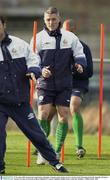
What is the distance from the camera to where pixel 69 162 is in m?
15.8

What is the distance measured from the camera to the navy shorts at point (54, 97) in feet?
49.7

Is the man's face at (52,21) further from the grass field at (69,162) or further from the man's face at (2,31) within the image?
the grass field at (69,162)

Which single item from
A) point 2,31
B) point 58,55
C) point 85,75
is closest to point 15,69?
point 2,31

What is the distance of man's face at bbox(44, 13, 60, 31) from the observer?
14906 millimetres

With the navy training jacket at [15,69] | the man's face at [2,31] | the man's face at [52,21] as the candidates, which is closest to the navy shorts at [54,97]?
the man's face at [52,21]

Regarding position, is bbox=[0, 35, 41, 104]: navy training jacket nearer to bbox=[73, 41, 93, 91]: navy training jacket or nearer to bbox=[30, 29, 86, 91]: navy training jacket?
bbox=[30, 29, 86, 91]: navy training jacket

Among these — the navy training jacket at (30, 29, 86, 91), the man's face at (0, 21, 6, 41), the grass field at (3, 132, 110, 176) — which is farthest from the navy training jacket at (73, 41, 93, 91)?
the man's face at (0, 21, 6, 41)

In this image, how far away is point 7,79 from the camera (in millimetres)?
13828

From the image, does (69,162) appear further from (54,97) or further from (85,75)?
(85,75)

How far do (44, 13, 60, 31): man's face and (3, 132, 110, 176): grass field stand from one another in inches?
71.8

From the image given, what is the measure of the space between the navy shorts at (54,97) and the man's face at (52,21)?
0.84 m

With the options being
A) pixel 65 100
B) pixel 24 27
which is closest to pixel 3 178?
pixel 65 100

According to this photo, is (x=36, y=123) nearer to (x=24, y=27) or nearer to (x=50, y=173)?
(x=50, y=173)

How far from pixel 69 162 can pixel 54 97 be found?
3.56ft
